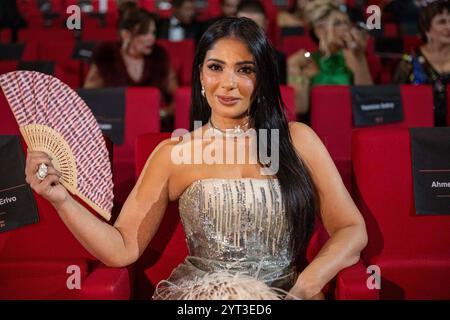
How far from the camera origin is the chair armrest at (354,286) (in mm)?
1386

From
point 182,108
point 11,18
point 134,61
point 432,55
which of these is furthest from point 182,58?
point 11,18

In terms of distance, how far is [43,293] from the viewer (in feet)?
5.53

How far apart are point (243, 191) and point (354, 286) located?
1.08ft

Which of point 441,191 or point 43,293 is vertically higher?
point 441,191

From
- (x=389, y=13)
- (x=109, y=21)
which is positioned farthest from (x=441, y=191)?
(x=109, y=21)

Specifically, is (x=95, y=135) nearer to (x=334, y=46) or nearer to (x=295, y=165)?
(x=295, y=165)

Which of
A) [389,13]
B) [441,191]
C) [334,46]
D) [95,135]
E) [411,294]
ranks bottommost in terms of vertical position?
[411,294]

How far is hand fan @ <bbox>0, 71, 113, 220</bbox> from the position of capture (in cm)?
138

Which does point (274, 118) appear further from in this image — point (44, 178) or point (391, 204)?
point (44, 178)

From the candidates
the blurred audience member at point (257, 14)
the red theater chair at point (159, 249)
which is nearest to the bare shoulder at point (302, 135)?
the red theater chair at point (159, 249)

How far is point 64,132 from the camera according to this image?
1.46m

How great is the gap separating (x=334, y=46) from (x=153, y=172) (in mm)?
1830

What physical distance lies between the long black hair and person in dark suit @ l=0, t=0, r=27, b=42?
12.3 ft
